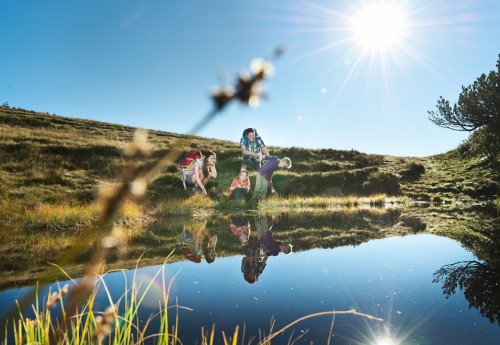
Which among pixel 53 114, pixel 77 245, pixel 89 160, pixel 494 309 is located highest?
pixel 53 114

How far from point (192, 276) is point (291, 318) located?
166 centimetres

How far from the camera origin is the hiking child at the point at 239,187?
1509 centimetres

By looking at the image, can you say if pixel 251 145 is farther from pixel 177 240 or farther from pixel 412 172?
pixel 412 172

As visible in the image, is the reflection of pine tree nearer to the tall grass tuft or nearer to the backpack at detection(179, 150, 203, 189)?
the tall grass tuft

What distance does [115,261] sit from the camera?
4.98 meters

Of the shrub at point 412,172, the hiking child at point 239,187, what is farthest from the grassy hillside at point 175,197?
the hiking child at point 239,187

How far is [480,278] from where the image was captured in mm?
4184

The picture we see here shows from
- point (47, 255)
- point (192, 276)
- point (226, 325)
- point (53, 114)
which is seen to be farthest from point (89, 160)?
point (53, 114)

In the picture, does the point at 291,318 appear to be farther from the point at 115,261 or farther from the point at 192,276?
the point at 115,261

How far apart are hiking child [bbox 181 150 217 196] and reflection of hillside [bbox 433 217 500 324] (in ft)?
36.7

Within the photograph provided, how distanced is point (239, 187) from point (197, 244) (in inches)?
348

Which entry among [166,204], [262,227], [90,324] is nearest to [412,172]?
[166,204]

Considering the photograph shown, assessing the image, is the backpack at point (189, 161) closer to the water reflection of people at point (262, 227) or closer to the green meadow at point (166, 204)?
the green meadow at point (166, 204)

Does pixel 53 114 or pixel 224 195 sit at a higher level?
pixel 53 114
